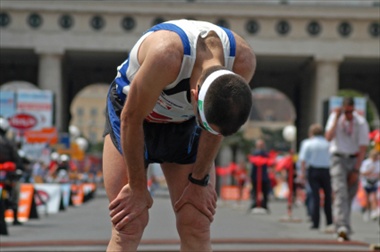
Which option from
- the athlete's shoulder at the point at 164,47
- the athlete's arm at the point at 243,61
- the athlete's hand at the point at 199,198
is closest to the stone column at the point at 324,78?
the athlete's hand at the point at 199,198

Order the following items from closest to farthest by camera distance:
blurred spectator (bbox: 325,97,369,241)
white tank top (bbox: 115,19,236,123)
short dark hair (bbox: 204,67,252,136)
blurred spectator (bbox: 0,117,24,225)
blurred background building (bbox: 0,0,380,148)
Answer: short dark hair (bbox: 204,67,252,136) → white tank top (bbox: 115,19,236,123) → blurred spectator (bbox: 325,97,369,241) → blurred spectator (bbox: 0,117,24,225) → blurred background building (bbox: 0,0,380,148)

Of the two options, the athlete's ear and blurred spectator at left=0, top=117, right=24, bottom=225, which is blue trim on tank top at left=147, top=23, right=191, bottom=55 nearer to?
the athlete's ear

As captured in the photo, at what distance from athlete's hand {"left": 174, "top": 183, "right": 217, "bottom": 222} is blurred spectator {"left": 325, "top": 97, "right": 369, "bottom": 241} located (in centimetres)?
888

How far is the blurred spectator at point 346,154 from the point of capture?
596 inches

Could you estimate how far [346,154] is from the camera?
50.3 feet

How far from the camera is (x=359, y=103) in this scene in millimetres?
38125

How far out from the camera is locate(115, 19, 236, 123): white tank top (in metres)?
5.50

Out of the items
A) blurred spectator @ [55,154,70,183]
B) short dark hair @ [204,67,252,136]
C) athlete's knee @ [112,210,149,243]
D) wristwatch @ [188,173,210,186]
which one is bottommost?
blurred spectator @ [55,154,70,183]

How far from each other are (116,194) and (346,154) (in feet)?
31.5

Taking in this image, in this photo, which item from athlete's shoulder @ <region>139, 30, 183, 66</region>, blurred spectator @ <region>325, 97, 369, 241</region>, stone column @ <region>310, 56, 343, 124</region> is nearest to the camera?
athlete's shoulder @ <region>139, 30, 183, 66</region>

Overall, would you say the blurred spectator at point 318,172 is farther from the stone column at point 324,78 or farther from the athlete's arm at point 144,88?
the stone column at point 324,78

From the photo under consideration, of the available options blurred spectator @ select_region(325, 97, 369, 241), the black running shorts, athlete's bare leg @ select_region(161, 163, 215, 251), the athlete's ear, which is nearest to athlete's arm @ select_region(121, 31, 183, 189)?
the athlete's ear

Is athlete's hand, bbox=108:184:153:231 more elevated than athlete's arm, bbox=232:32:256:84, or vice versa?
athlete's arm, bbox=232:32:256:84

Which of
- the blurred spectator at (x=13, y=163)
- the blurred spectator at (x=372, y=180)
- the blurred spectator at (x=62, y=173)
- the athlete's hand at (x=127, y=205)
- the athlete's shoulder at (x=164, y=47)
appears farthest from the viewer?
the blurred spectator at (x=62, y=173)
